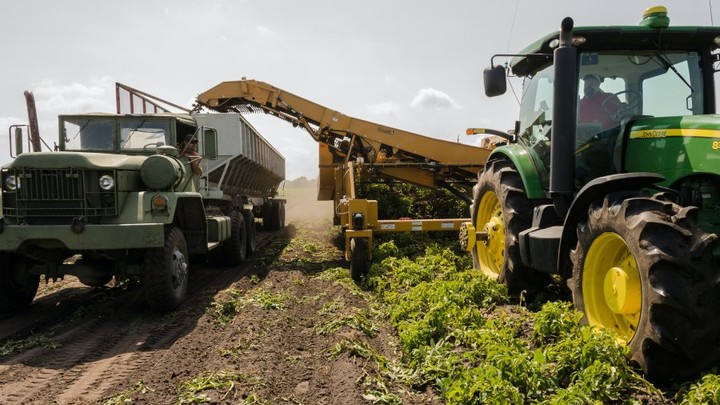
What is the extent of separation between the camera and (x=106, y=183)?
5.84 metres

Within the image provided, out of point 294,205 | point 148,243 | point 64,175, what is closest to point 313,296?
point 148,243

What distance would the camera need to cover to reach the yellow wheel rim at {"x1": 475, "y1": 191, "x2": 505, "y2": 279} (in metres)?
6.05

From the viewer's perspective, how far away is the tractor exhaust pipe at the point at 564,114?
4156 millimetres

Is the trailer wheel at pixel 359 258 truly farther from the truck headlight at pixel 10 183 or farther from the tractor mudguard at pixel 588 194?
the truck headlight at pixel 10 183

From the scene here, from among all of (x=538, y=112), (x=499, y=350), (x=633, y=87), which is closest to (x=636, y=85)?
(x=633, y=87)

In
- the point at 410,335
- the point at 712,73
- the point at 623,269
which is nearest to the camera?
the point at 623,269

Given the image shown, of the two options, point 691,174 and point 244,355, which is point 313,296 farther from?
point 691,174

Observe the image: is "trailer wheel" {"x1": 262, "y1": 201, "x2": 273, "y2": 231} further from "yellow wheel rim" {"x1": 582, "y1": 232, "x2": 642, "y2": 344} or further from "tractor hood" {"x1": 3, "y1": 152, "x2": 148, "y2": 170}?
"yellow wheel rim" {"x1": 582, "y1": 232, "x2": 642, "y2": 344}

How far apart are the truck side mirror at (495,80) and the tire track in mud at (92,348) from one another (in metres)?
3.88

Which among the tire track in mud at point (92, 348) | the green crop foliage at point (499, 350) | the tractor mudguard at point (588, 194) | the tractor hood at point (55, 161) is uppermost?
the tractor hood at point (55, 161)

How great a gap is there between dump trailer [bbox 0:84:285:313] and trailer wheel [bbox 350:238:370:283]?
2093 mm

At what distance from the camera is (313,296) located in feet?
21.7

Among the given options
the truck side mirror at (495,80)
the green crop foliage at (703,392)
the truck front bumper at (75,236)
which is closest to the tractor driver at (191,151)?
the truck front bumper at (75,236)

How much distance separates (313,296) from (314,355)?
2.29 m
